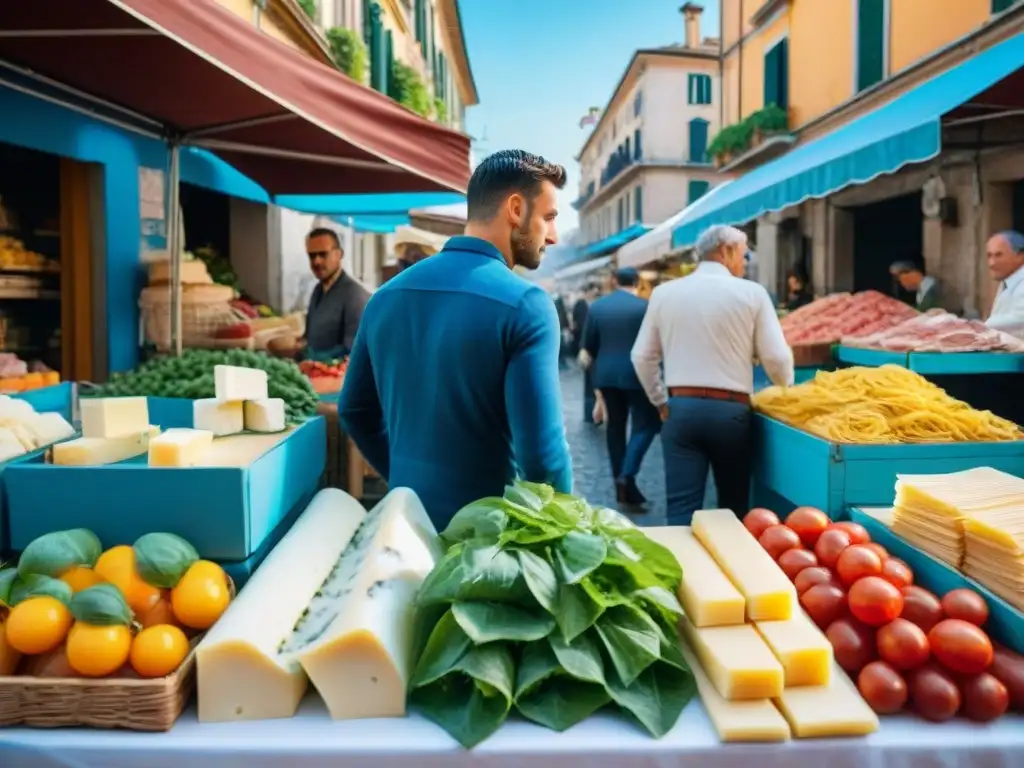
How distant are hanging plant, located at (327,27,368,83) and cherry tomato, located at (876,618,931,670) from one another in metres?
11.2

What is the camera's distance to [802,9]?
683 inches

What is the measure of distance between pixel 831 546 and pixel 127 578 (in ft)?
5.92

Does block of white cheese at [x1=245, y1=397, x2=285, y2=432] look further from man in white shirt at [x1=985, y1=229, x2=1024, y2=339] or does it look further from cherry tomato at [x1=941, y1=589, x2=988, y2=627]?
man in white shirt at [x1=985, y1=229, x2=1024, y2=339]

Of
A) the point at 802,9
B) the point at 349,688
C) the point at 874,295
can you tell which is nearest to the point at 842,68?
the point at 802,9

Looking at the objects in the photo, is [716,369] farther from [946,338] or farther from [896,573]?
[896,573]

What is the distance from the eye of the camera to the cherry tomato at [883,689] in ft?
5.51

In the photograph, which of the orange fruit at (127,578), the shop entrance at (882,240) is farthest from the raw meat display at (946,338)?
the shop entrance at (882,240)

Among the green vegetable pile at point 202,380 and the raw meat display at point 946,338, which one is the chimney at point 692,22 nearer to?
the raw meat display at point 946,338

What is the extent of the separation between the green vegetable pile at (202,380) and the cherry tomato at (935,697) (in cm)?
236

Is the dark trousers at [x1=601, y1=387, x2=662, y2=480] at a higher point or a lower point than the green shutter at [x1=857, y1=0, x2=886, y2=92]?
lower

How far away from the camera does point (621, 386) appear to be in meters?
7.28

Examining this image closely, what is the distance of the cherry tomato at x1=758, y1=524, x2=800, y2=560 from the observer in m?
2.32

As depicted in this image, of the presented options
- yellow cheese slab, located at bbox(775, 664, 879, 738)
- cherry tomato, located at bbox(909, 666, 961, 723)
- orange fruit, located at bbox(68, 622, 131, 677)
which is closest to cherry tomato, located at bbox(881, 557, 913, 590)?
cherry tomato, located at bbox(909, 666, 961, 723)

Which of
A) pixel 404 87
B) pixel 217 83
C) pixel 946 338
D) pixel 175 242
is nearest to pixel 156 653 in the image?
pixel 217 83
